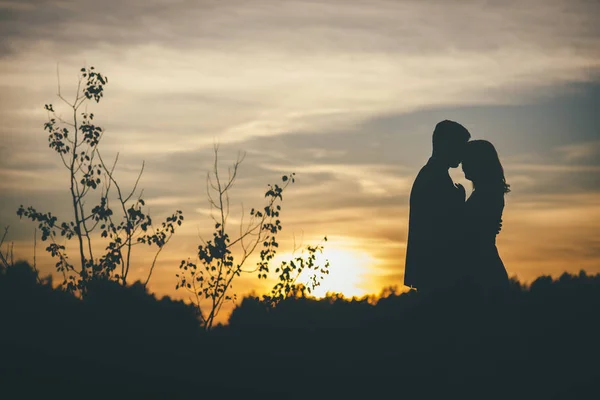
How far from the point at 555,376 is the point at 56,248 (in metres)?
12.3

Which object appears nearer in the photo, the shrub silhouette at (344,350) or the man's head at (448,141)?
the shrub silhouette at (344,350)

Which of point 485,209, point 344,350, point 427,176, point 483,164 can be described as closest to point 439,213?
point 427,176

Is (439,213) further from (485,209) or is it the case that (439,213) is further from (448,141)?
(448,141)

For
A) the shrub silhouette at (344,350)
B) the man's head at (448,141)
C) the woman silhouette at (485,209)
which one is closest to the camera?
the shrub silhouette at (344,350)

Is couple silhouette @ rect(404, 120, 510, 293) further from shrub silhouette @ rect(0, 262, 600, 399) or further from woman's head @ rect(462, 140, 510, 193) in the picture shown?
shrub silhouette @ rect(0, 262, 600, 399)

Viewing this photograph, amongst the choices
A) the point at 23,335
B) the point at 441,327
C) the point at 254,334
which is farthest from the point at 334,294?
the point at 23,335

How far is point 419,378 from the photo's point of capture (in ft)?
38.0

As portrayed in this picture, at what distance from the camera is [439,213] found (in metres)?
12.0

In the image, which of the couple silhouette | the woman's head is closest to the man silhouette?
the couple silhouette

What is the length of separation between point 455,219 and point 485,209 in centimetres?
54

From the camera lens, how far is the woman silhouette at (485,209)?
12.1 meters

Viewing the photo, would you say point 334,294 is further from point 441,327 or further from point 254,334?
point 441,327

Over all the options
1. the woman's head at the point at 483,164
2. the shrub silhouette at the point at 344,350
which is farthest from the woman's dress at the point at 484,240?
the shrub silhouette at the point at 344,350

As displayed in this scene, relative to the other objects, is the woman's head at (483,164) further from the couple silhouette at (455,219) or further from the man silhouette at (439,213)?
the man silhouette at (439,213)
